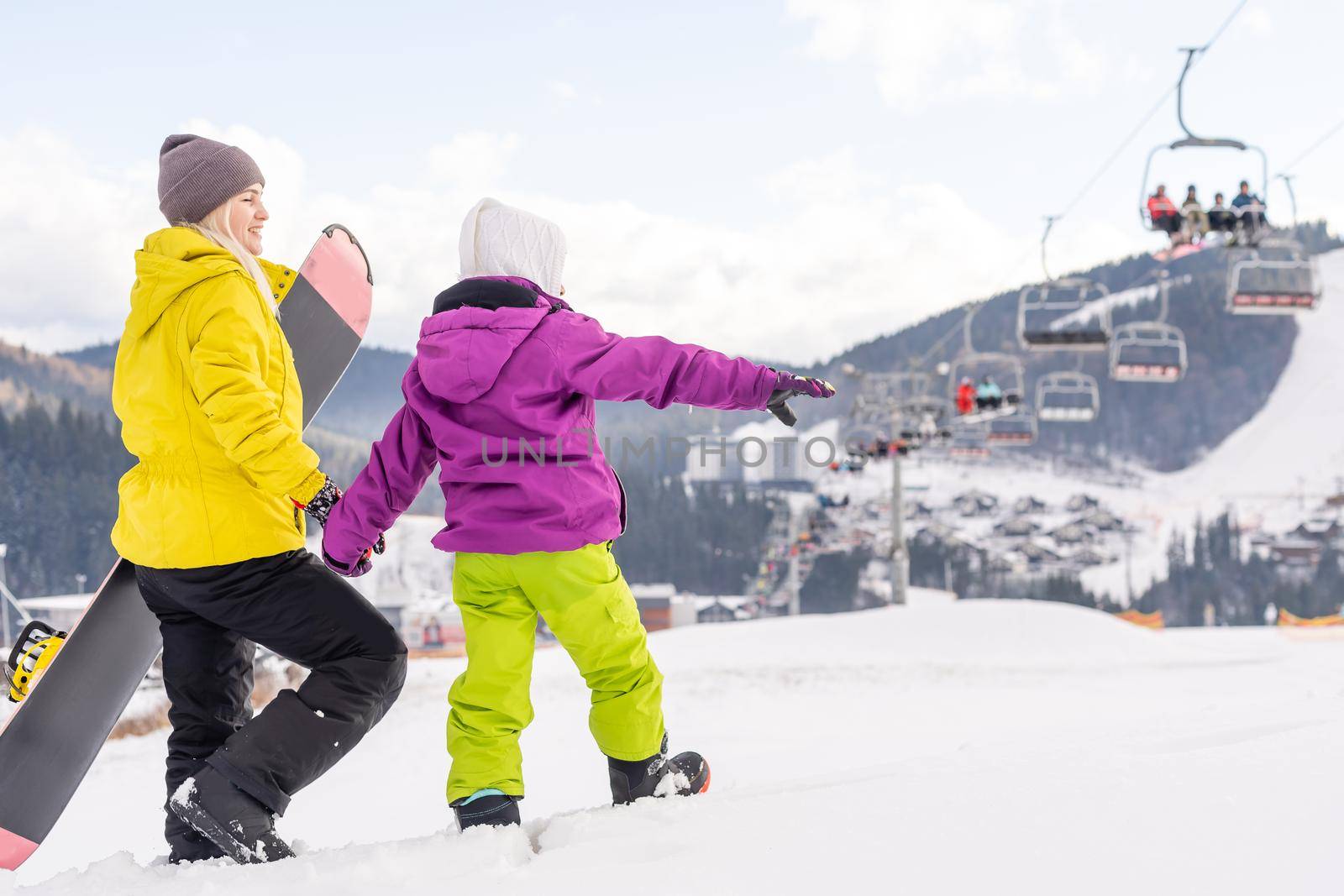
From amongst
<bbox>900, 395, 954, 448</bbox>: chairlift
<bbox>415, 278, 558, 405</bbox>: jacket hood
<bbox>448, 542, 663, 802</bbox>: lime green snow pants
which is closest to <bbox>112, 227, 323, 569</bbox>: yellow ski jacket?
<bbox>415, 278, 558, 405</bbox>: jacket hood

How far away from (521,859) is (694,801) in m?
0.36

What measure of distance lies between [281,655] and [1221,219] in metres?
8.86

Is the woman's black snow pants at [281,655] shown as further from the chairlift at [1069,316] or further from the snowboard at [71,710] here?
the chairlift at [1069,316]

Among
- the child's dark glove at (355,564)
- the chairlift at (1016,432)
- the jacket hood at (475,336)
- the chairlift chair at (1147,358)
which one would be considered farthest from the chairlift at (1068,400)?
the child's dark glove at (355,564)

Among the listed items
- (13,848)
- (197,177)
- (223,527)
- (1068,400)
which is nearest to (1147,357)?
(1068,400)

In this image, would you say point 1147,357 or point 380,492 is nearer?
point 380,492

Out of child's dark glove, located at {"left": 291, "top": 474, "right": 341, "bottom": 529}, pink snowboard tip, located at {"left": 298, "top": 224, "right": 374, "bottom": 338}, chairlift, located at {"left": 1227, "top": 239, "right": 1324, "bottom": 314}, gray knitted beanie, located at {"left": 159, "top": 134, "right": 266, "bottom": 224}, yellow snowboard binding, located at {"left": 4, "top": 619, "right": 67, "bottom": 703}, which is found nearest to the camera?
child's dark glove, located at {"left": 291, "top": 474, "right": 341, "bottom": 529}

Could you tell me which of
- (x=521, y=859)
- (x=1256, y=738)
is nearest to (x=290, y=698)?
(x=521, y=859)

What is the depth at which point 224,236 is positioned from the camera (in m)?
2.01

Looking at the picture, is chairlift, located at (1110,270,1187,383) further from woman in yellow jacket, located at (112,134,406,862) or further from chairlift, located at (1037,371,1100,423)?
woman in yellow jacket, located at (112,134,406,862)

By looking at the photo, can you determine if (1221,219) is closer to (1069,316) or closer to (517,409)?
(1069,316)

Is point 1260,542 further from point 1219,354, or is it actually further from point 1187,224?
point 1187,224

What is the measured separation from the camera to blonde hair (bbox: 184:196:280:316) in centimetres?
198

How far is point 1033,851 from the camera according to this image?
4.86 feet
